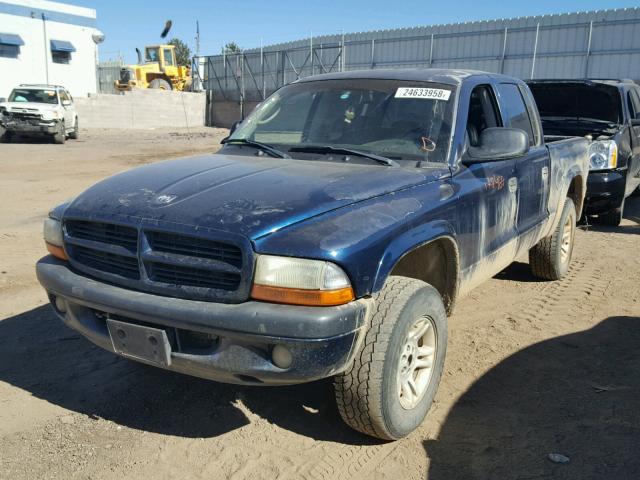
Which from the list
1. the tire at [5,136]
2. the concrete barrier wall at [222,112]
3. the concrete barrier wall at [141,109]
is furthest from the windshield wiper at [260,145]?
the concrete barrier wall at [222,112]

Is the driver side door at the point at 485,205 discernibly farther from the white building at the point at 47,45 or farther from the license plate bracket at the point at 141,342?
the white building at the point at 47,45

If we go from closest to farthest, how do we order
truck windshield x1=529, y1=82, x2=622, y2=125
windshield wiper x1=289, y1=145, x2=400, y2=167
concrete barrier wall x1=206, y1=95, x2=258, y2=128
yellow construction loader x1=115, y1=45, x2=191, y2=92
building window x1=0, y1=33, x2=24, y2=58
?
windshield wiper x1=289, y1=145, x2=400, y2=167
truck windshield x1=529, y1=82, x2=622, y2=125
building window x1=0, y1=33, x2=24, y2=58
concrete barrier wall x1=206, y1=95, x2=258, y2=128
yellow construction loader x1=115, y1=45, x2=191, y2=92

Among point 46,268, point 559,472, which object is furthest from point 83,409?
point 559,472

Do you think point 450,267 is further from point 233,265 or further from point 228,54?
point 228,54

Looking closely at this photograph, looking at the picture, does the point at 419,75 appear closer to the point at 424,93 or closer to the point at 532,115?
the point at 424,93

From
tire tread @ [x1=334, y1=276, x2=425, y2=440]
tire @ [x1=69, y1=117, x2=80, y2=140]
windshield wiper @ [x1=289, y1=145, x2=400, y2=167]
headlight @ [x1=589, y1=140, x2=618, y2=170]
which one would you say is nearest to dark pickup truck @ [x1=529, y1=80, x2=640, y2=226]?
headlight @ [x1=589, y1=140, x2=618, y2=170]

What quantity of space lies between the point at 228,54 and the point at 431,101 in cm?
3308

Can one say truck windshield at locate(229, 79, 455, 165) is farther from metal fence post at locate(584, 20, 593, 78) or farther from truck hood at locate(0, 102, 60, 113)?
metal fence post at locate(584, 20, 593, 78)

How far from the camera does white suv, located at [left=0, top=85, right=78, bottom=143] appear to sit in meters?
20.1

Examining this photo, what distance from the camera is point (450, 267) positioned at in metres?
3.47

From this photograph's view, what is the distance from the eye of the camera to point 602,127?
822cm

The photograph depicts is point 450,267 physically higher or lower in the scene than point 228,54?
lower

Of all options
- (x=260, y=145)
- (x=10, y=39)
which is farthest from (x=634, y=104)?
(x=10, y=39)

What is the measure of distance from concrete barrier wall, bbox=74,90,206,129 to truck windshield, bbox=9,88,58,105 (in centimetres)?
834
